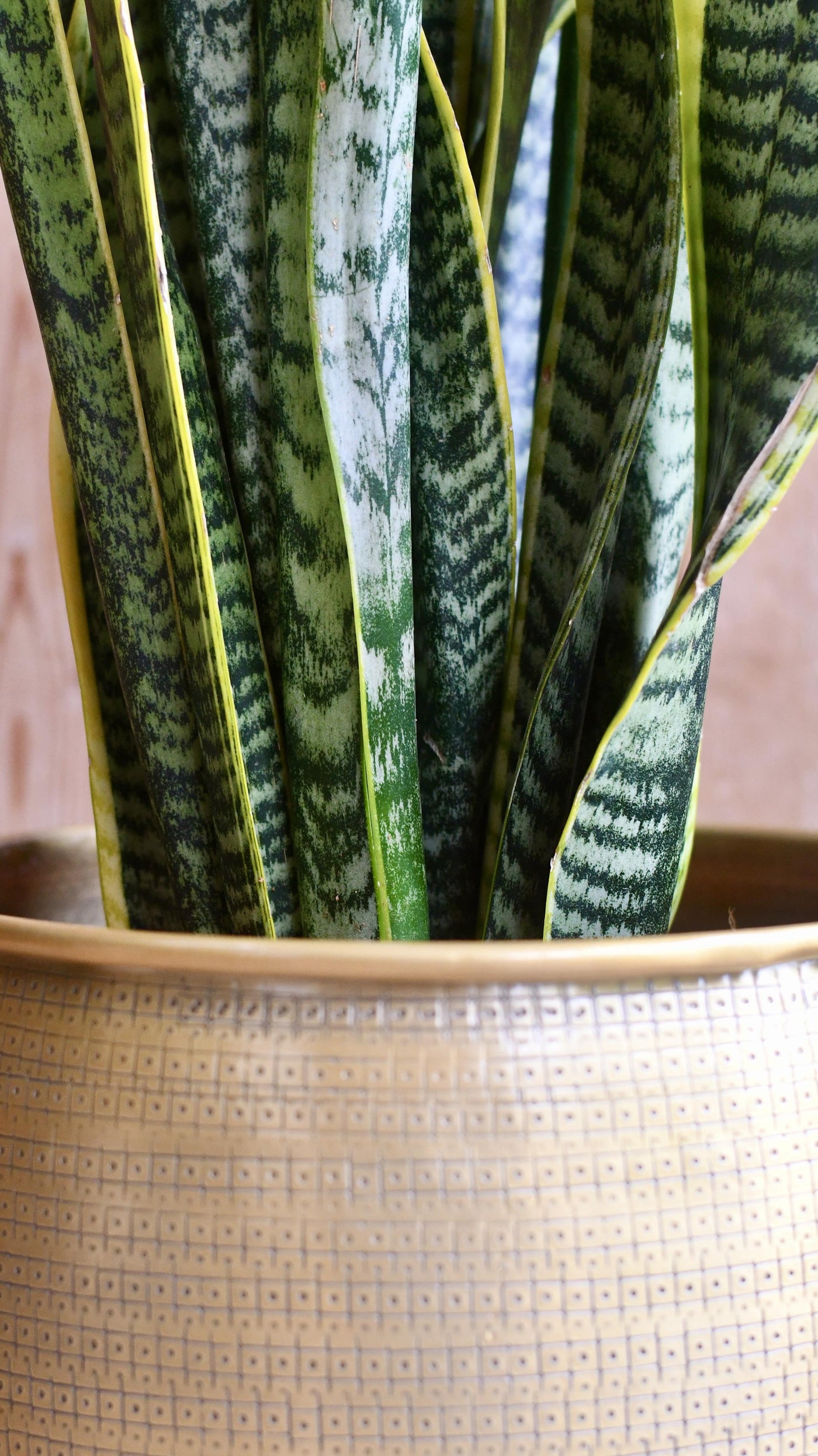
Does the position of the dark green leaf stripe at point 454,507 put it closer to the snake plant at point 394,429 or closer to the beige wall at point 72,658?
the snake plant at point 394,429

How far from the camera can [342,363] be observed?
12.4 inches

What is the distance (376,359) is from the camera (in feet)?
1.04

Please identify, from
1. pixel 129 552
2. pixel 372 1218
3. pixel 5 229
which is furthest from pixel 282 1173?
pixel 5 229

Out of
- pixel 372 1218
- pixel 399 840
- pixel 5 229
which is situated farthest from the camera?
pixel 5 229

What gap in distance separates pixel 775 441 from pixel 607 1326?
0.19 metres

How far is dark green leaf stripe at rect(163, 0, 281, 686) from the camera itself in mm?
337

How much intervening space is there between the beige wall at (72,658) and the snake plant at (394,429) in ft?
1.44

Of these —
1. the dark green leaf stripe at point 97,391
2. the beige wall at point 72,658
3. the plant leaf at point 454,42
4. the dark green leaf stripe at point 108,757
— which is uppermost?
the plant leaf at point 454,42

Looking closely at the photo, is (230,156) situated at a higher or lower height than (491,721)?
higher

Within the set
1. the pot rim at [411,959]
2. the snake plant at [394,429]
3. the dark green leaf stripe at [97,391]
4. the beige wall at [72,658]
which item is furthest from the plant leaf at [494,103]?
the beige wall at [72,658]

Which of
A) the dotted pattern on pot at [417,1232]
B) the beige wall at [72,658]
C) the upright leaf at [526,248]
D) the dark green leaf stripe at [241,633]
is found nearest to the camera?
the dotted pattern on pot at [417,1232]

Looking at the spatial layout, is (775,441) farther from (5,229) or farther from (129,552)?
(5,229)

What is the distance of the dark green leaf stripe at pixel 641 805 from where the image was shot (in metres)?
0.30

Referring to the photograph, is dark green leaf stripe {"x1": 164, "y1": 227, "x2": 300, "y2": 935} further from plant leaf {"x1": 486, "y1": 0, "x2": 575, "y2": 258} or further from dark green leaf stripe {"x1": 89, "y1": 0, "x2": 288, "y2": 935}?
plant leaf {"x1": 486, "y1": 0, "x2": 575, "y2": 258}
